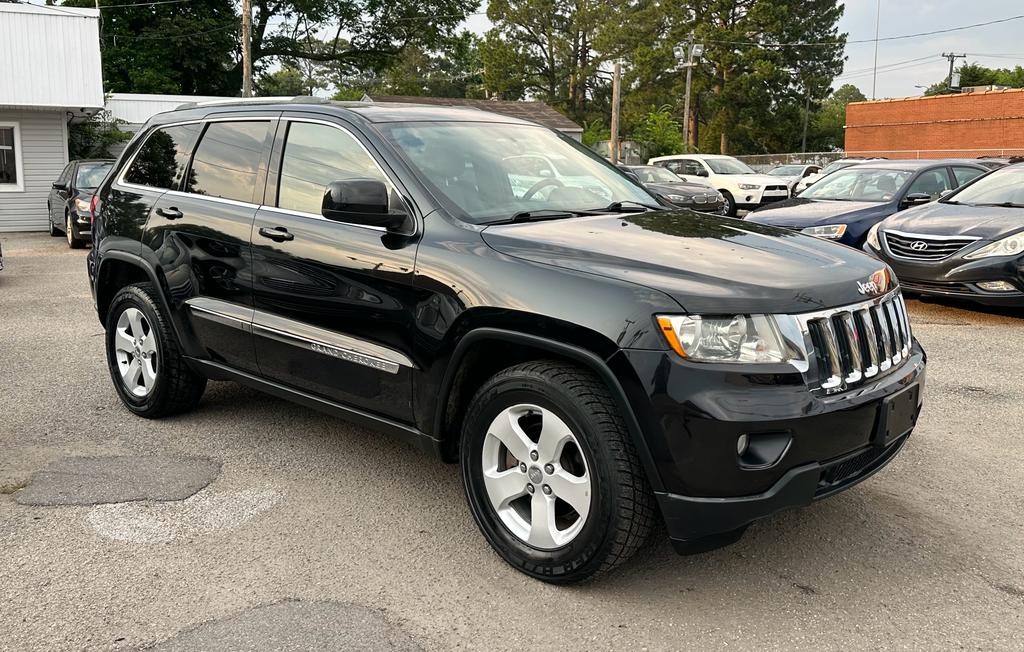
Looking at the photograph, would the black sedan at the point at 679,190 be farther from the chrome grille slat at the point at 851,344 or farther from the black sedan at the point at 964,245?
the chrome grille slat at the point at 851,344

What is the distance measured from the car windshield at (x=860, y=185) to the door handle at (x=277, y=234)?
880 centimetres

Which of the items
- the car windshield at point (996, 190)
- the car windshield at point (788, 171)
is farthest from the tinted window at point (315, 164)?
the car windshield at point (788, 171)

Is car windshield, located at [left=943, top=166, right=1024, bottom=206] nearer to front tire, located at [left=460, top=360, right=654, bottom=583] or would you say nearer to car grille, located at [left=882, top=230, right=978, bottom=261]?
car grille, located at [left=882, top=230, right=978, bottom=261]

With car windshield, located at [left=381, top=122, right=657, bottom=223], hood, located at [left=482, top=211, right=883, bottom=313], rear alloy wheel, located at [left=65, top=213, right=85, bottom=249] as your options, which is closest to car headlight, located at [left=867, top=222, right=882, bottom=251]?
car windshield, located at [left=381, top=122, right=657, bottom=223]

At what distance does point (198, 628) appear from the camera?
3.05m

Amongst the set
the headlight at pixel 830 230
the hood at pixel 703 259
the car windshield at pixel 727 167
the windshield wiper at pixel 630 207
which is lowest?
the headlight at pixel 830 230

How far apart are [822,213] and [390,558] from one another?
852cm

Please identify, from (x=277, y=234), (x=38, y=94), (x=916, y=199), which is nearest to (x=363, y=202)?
(x=277, y=234)

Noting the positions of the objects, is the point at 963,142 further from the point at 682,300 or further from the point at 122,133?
the point at 682,300

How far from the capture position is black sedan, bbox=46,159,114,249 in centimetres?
1584

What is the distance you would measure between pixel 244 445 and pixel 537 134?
7.53ft

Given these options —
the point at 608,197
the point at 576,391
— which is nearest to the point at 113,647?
the point at 576,391

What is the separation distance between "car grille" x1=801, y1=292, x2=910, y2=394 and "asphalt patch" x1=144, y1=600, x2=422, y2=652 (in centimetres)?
167

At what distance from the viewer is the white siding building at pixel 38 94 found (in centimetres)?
1900
